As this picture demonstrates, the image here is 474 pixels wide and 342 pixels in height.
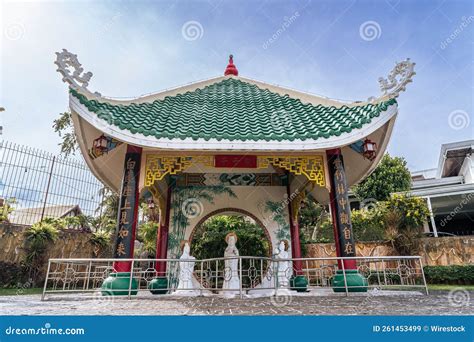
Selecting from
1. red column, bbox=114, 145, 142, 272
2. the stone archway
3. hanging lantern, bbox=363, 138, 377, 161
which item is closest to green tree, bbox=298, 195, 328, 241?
the stone archway

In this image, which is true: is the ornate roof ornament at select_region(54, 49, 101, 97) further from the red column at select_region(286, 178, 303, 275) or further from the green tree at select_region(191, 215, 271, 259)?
the green tree at select_region(191, 215, 271, 259)

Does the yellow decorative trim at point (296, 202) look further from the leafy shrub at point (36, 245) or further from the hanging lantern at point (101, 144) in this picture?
the leafy shrub at point (36, 245)

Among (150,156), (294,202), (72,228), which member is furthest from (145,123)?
(72,228)

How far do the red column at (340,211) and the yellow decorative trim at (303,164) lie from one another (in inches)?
9.0

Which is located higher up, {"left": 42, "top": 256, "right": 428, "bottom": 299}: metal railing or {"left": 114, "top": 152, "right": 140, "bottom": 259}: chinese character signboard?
{"left": 114, "top": 152, "right": 140, "bottom": 259}: chinese character signboard

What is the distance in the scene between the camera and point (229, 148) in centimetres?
584

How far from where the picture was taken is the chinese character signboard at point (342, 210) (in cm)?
580

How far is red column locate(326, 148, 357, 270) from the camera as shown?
5.79 meters

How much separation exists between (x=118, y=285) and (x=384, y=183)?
18.3 metres
